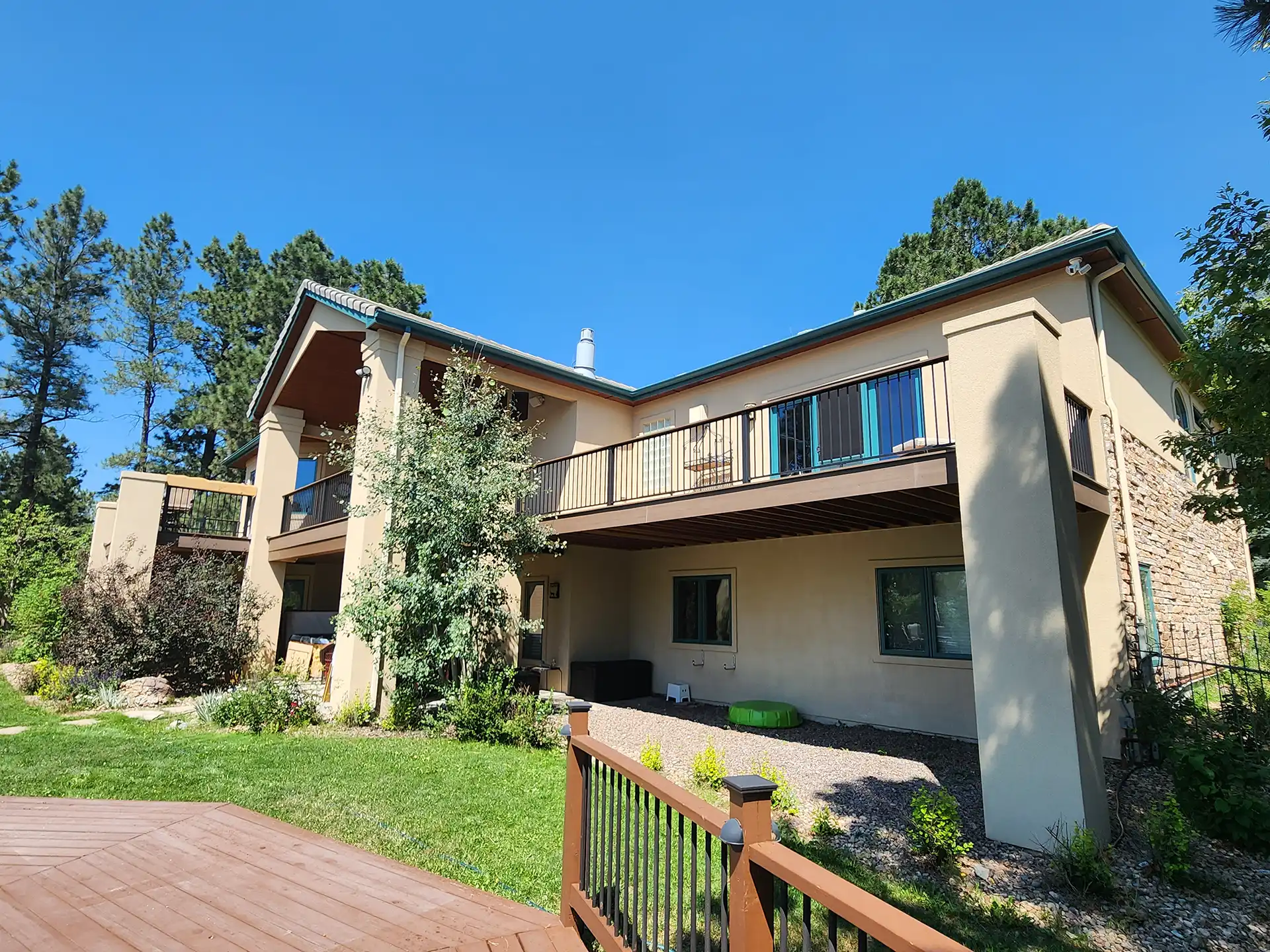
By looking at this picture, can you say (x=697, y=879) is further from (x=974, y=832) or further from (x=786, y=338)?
(x=786, y=338)

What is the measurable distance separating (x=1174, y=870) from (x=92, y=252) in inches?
1571

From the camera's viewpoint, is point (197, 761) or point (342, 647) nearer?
point (197, 761)

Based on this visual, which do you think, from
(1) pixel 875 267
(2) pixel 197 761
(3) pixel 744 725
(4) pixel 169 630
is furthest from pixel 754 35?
(1) pixel 875 267

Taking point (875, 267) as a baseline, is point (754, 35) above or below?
below

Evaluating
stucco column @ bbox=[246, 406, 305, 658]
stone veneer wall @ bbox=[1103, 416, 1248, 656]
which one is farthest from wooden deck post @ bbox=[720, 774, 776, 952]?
stucco column @ bbox=[246, 406, 305, 658]

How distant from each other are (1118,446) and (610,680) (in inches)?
356

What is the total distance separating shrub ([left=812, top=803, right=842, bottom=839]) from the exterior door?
881 cm

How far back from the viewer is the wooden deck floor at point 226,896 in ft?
10.9

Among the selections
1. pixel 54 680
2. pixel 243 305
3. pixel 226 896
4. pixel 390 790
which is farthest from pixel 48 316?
pixel 226 896

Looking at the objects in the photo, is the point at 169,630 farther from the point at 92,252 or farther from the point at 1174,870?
the point at 92,252

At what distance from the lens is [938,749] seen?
841 centimetres

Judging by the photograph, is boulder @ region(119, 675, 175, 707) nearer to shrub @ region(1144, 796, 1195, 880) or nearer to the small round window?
shrub @ region(1144, 796, 1195, 880)

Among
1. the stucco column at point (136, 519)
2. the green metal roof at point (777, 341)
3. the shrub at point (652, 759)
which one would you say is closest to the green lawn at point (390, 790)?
the shrub at point (652, 759)

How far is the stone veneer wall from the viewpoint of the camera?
27.3 feet
